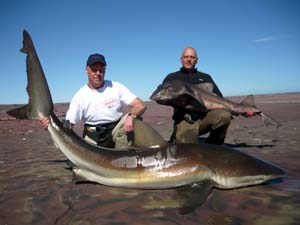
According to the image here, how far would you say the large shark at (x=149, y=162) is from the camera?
418cm

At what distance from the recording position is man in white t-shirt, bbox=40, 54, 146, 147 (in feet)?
18.6

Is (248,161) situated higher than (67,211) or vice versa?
(248,161)

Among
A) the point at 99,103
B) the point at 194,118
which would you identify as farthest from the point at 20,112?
the point at 194,118

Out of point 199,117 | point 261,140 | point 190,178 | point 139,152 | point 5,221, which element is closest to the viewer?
point 5,221

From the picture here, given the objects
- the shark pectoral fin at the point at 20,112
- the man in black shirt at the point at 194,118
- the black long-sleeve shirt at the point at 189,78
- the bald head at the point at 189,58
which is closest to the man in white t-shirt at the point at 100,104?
the shark pectoral fin at the point at 20,112

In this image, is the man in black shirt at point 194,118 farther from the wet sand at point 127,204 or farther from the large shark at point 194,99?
the wet sand at point 127,204

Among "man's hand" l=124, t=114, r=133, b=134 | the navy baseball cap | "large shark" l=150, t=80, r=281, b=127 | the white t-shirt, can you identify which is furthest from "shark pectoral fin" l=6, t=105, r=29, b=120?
"large shark" l=150, t=80, r=281, b=127

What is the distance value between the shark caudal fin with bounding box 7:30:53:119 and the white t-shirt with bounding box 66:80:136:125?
74 cm

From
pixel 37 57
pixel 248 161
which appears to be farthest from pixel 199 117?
pixel 37 57

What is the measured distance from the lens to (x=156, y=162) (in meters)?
4.37

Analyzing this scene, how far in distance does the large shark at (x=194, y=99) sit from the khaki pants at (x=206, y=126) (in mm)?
147

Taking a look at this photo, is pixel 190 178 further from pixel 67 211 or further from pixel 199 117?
pixel 199 117

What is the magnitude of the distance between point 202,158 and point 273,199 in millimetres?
971

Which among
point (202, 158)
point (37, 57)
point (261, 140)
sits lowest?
point (261, 140)
